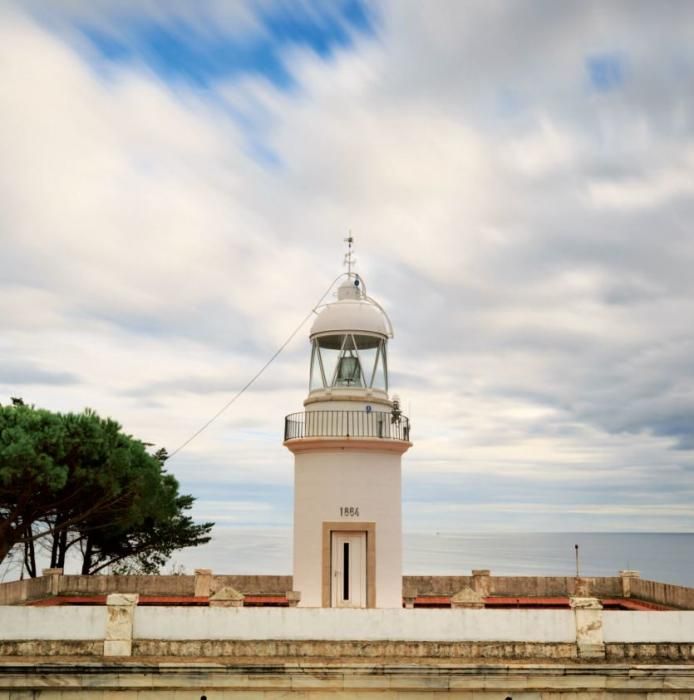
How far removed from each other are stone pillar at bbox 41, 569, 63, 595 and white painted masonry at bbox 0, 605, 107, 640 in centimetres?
758

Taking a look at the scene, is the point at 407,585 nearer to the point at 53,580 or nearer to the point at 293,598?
the point at 293,598

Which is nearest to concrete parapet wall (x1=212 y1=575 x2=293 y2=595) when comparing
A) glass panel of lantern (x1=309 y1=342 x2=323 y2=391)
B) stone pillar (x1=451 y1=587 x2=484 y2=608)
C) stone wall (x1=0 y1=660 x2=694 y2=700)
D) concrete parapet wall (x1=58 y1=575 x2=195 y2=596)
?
concrete parapet wall (x1=58 y1=575 x2=195 y2=596)

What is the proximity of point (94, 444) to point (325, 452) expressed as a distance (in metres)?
6.02

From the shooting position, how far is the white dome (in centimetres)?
1878

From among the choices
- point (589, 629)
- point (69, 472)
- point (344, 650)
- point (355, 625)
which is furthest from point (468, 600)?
point (69, 472)

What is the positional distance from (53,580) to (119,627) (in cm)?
855

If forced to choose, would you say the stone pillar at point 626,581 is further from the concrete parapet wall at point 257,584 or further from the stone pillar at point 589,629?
the concrete parapet wall at point 257,584

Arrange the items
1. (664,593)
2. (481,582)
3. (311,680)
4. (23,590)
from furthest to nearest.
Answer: (481,582)
(664,593)
(23,590)
(311,680)

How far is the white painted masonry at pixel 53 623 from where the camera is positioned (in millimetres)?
13570

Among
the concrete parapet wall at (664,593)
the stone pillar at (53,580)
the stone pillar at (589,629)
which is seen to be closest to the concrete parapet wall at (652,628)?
the stone pillar at (589,629)

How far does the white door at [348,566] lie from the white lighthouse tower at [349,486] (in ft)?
0.07

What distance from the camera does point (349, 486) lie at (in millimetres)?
17641

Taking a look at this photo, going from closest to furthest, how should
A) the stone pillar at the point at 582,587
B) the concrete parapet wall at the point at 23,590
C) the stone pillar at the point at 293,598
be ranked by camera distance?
the stone pillar at the point at 293,598
the concrete parapet wall at the point at 23,590
the stone pillar at the point at 582,587

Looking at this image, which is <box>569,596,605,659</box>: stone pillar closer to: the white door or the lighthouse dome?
the white door
